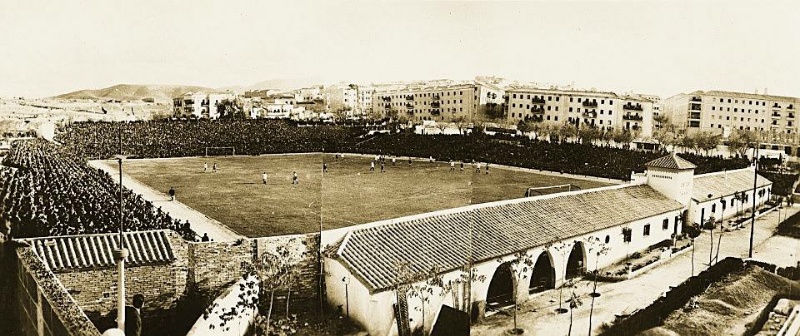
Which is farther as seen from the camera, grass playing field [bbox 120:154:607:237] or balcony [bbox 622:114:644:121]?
balcony [bbox 622:114:644:121]

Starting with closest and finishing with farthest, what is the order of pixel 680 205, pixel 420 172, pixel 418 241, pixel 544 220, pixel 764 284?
pixel 418 241, pixel 764 284, pixel 544 220, pixel 680 205, pixel 420 172

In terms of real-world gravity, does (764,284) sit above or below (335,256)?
below

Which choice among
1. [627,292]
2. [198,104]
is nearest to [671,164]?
[627,292]

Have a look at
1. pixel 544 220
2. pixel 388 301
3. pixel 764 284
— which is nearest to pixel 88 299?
pixel 388 301

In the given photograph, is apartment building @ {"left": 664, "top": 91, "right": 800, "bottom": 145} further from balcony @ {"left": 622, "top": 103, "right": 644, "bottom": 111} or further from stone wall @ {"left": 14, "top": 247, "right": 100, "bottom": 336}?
stone wall @ {"left": 14, "top": 247, "right": 100, "bottom": 336}

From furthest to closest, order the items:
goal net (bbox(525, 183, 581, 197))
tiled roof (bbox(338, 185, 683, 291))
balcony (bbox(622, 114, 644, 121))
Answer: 1. balcony (bbox(622, 114, 644, 121))
2. goal net (bbox(525, 183, 581, 197))
3. tiled roof (bbox(338, 185, 683, 291))

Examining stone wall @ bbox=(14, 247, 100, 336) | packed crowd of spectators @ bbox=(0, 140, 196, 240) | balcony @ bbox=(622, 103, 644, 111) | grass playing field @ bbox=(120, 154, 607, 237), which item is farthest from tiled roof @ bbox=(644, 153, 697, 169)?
balcony @ bbox=(622, 103, 644, 111)

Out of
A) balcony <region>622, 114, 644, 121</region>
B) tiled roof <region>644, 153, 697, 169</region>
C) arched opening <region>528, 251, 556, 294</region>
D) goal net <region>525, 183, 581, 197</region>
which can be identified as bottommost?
arched opening <region>528, 251, 556, 294</region>

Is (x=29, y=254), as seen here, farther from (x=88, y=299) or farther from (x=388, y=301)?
(x=388, y=301)

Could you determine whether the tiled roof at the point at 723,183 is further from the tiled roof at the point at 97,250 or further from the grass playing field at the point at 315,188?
the tiled roof at the point at 97,250
